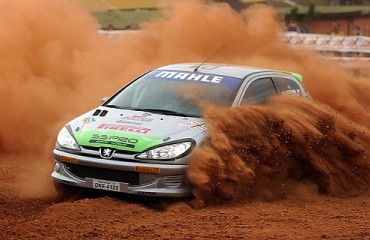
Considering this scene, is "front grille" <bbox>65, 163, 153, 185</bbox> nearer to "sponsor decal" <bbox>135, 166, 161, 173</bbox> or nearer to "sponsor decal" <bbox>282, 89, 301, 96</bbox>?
"sponsor decal" <bbox>135, 166, 161, 173</bbox>

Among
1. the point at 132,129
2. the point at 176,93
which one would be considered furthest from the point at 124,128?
the point at 176,93

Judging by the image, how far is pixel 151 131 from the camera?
27.1ft

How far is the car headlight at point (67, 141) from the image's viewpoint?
Answer: 8305 millimetres

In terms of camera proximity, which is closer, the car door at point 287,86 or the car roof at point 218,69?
the car roof at point 218,69

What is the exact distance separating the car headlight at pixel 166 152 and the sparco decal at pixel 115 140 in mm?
178

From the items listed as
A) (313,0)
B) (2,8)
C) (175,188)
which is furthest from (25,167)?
(313,0)

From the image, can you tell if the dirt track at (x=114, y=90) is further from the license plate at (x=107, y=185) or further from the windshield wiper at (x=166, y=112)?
the windshield wiper at (x=166, y=112)

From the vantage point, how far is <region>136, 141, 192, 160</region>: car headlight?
795 centimetres

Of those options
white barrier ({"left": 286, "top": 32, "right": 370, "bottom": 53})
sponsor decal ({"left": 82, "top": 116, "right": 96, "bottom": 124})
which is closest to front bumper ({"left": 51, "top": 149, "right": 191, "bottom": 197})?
sponsor decal ({"left": 82, "top": 116, "right": 96, "bottom": 124})

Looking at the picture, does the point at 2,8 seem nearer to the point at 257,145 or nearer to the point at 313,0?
the point at 257,145

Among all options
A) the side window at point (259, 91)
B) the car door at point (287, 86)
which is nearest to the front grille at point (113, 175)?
the side window at point (259, 91)

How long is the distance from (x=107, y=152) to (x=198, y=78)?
1.82m

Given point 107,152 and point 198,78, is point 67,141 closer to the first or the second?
point 107,152

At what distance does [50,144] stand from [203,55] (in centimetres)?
609
